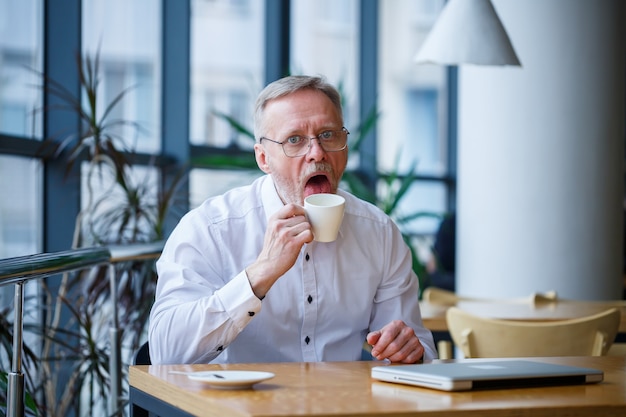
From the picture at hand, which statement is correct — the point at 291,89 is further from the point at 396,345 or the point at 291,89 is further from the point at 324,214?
the point at 396,345

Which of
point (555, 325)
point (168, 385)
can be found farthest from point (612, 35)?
point (168, 385)

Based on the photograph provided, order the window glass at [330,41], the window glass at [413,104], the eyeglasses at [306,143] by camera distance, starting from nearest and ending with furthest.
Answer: the eyeglasses at [306,143], the window glass at [330,41], the window glass at [413,104]

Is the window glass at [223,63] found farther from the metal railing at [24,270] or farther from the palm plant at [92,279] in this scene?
the metal railing at [24,270]

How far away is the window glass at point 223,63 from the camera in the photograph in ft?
20.6

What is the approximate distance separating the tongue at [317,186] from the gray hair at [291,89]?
21 centimetres

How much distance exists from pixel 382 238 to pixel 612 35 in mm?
2938

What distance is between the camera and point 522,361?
190 cm

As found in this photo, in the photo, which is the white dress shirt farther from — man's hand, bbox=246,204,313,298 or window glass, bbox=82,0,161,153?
window glass, bbox=82,0,161,153

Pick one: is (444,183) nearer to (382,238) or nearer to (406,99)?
(406,99)

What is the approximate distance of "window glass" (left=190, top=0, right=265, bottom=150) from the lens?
20.6 feet

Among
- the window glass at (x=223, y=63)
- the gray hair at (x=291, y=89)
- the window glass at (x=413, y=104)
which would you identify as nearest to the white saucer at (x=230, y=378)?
the gray hair at (x=291, y=89)

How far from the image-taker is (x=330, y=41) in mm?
7562

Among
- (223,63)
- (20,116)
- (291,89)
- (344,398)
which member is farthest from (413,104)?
(344,398)

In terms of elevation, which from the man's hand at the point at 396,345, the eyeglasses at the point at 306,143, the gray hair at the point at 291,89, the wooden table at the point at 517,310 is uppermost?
the gray hair at the point at 291,89
